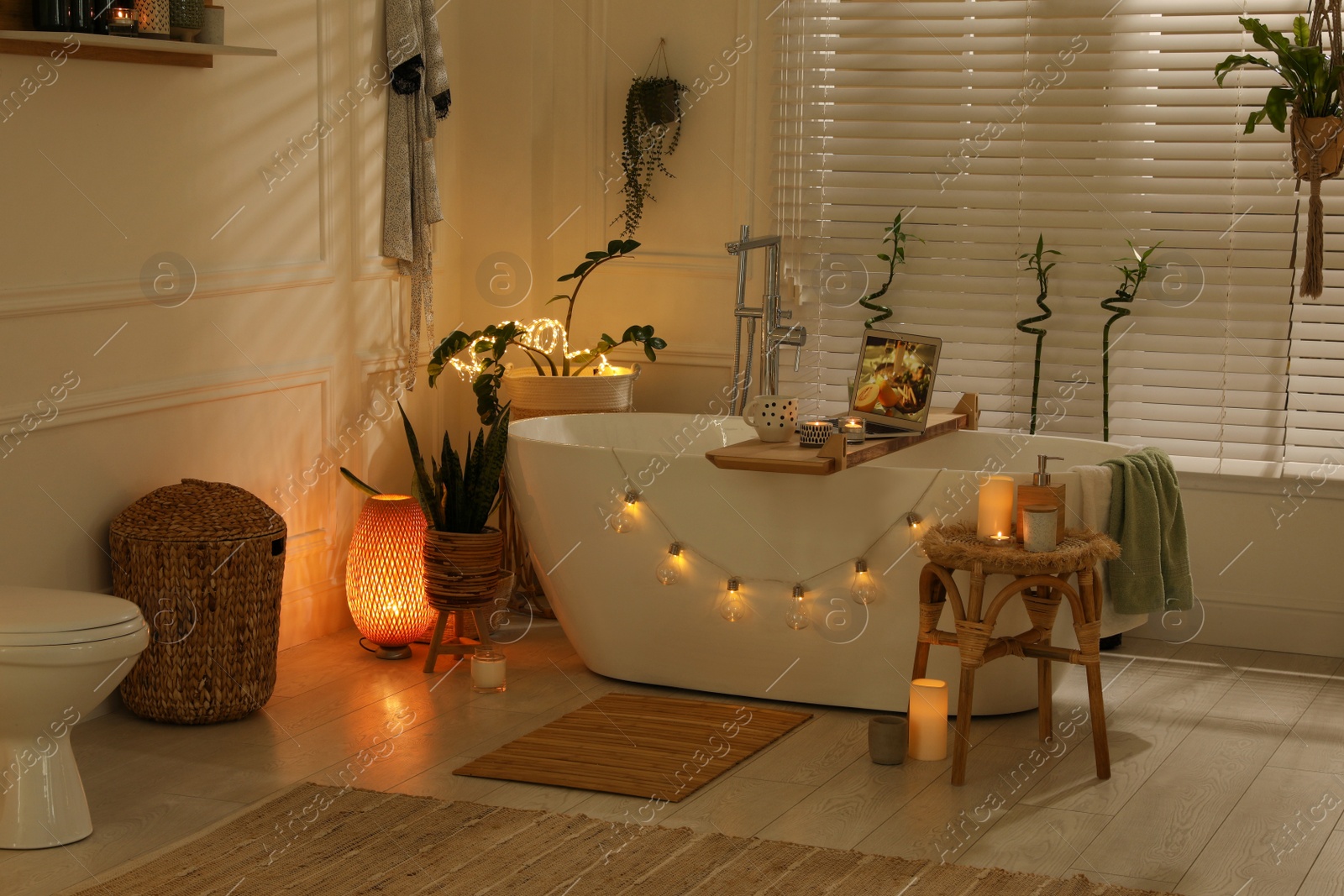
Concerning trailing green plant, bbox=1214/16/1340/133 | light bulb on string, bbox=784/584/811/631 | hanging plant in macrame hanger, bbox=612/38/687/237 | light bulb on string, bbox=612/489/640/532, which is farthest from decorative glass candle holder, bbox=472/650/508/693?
trailing green plant, bbox=1214/16/1340/133

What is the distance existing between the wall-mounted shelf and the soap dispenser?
6.86 ft

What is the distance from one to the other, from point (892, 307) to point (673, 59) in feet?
3.50

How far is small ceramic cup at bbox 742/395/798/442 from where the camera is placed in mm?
3516

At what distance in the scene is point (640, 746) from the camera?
337cm

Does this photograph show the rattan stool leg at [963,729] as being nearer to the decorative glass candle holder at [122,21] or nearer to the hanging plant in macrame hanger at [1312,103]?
the hanging plant in macrame hanger at [1312,103]

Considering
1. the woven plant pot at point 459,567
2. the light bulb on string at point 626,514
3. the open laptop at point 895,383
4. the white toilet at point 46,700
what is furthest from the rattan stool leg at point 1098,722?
the white toilet at point 46,700

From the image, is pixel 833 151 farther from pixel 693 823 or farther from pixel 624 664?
pixel 693 823

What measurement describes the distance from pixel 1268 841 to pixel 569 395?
7.68 feet

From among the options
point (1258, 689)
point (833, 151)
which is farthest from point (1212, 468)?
point (833, 151)

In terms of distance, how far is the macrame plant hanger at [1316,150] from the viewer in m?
3.90

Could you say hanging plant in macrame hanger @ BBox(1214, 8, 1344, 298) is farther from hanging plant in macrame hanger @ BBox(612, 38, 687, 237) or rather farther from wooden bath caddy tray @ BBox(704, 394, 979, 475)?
hanging plant in macrame hanger @ BBox(612, 38, 687, 237)

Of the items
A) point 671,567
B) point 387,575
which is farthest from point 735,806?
point 387,575

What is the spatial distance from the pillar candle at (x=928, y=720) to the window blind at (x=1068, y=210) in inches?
57.6

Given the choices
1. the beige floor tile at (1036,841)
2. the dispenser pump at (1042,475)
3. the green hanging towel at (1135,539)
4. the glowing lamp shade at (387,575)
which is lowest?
the beige floor tile at (1036,841)
